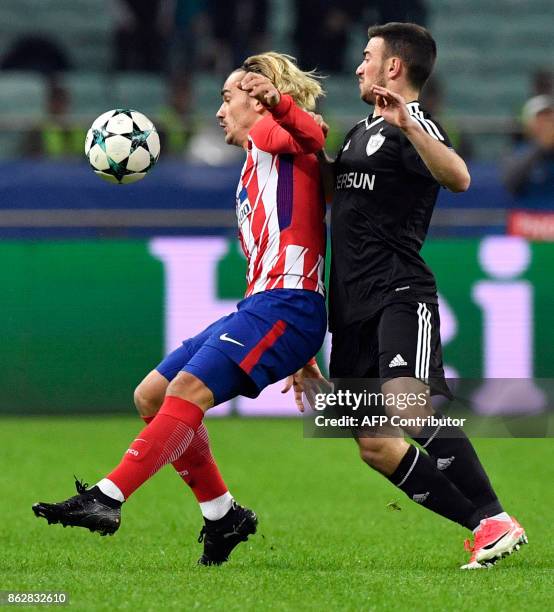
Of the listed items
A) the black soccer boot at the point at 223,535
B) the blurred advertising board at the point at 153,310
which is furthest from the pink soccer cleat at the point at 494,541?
the blurred advertising board at the point at 153,310

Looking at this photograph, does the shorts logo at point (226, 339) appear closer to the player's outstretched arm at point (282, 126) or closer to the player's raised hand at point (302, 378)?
the player's raised hand at point (302, 378)

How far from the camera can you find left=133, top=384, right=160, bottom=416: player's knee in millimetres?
5465

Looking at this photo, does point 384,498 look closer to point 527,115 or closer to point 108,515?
point 108,515

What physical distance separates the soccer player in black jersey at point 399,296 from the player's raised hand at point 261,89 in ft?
1.56

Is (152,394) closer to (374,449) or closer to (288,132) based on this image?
(374,449)

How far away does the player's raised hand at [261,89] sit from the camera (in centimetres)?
510

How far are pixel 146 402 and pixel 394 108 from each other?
1592mm

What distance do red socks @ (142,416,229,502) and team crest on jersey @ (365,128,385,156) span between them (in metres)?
1.36

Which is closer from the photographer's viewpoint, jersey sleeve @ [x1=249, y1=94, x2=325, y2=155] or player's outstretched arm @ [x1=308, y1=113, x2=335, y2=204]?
jersey sleeve @ [x1=249, y1=94, x2=325, y2=155]

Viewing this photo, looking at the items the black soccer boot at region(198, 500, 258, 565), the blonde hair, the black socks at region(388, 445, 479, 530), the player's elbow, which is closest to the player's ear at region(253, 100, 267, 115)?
the blonde hair

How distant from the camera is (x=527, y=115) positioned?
42.5 ft

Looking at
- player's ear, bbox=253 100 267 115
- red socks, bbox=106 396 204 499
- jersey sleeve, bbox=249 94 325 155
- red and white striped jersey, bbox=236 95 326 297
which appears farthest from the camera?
player's ear, bbox=253 100 267 115

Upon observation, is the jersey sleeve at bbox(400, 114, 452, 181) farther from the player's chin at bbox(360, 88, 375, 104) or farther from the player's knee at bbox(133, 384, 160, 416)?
the player's knee at bbox(133, 384, 160, 416)

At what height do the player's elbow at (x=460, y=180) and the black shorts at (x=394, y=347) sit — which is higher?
the player's elbow at (x=460, y=180)
